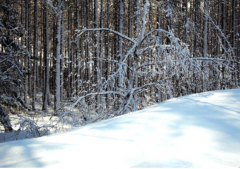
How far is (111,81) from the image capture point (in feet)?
15.2

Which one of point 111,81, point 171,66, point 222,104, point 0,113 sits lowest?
point 0,113

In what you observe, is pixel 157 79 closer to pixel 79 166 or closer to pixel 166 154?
pixel 166 154

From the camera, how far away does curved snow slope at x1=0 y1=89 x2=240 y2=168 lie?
1.38 metres

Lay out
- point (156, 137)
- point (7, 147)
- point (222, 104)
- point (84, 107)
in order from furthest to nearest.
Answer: point (84, 107) → point (222, 104) → point (156, 137) → point (7, 147)

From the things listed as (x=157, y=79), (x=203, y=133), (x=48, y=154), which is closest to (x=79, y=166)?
(x=48, y=154)

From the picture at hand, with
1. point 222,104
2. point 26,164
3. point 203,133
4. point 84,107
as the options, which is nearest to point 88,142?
point 26,164

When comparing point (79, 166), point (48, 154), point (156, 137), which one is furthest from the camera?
point (156, 137)

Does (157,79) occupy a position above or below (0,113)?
above

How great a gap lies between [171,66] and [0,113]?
4.93 m

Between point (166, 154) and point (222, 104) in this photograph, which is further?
point (222, 104)

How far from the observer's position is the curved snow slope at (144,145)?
1.38m

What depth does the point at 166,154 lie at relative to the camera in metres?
1.48

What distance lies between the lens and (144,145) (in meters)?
1.62

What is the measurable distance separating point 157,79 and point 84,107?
1.86 meters
